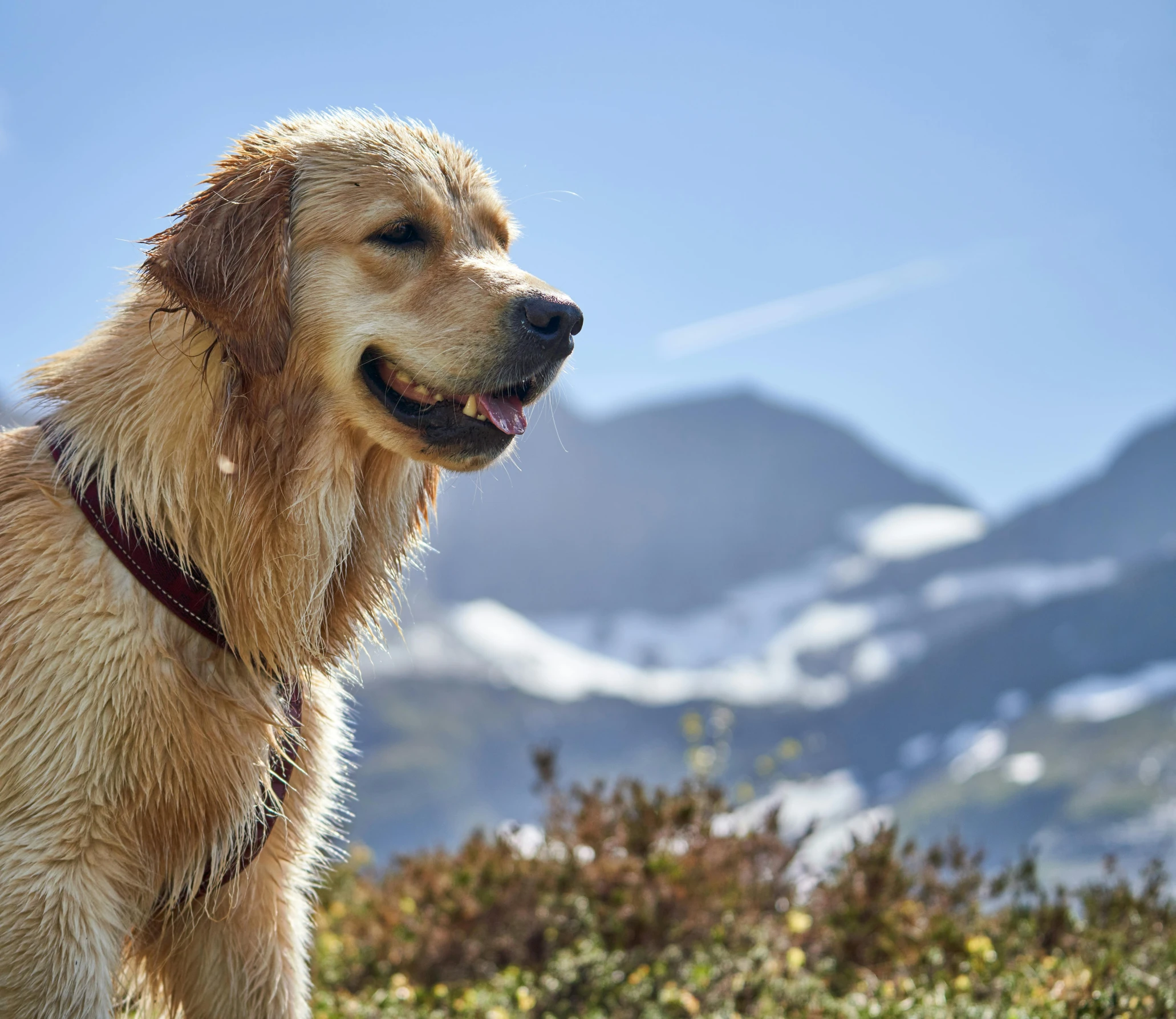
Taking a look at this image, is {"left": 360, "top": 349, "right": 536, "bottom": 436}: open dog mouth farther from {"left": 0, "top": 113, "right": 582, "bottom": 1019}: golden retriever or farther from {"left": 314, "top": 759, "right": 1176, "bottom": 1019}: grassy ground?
{"left": 314, "top": 759, "right": 1176, "bottom": 1019}: grassy ground

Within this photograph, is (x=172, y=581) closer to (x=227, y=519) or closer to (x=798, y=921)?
(x=227, y=519)

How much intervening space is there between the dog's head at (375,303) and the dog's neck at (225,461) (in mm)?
95

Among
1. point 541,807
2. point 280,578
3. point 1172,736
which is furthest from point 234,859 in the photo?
point 1172,736

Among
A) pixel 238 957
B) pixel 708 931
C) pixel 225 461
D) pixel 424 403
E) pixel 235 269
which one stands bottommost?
pixel 238 957

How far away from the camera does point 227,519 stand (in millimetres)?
2939

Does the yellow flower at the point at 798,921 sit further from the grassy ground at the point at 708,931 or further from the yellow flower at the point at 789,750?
the yellow flower at the point at 789,750

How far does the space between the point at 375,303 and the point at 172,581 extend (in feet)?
3.15

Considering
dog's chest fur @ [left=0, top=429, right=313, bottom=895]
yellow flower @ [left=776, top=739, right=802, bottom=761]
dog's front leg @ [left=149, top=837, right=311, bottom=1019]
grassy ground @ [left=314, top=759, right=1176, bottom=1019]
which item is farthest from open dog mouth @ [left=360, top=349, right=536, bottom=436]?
yellow flower @ [left=776, top=739, right=802, bottom=761]

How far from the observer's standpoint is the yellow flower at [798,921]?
16.8ft

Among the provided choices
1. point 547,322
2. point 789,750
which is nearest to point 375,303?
point 547,322

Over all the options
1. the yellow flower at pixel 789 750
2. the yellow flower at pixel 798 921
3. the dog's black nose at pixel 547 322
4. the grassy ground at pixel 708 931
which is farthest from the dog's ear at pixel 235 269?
the yellow flower at pixel 789 750

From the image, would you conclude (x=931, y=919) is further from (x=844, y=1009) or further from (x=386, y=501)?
(x=386, y=501)

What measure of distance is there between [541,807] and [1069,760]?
6508 inches

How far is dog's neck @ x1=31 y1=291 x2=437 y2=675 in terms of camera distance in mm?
2906
